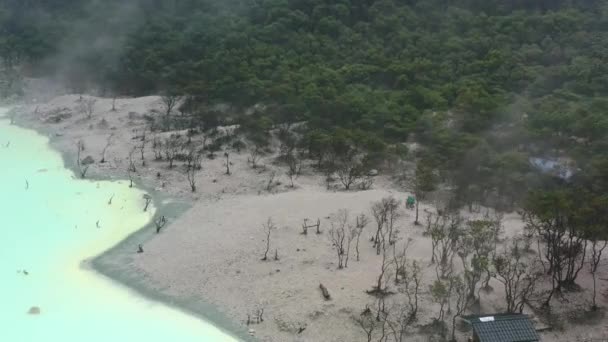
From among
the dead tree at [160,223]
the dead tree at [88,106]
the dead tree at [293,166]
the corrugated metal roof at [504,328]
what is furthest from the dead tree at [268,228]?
the dead tree at [88,106]

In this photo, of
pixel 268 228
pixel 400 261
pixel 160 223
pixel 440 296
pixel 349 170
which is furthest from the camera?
pixel 349 170

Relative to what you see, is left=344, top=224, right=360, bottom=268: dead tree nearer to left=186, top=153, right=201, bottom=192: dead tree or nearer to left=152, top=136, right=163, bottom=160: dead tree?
left=186, top=153, right=201, bottom=192: dead tree

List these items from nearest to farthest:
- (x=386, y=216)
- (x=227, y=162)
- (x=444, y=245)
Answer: (x=444, y=245), (x=386, y=216), (x=227, y=162)

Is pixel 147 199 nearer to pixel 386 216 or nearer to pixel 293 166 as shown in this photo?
pixel 293 166

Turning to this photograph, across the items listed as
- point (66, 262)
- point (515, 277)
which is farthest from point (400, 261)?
point (66, 262)

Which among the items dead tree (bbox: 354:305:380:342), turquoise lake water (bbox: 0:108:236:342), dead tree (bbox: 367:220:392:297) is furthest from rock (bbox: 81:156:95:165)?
dead tree (bbox: 354:305:380:342)

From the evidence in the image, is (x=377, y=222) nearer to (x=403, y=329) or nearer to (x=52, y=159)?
(x=403, y=329)
